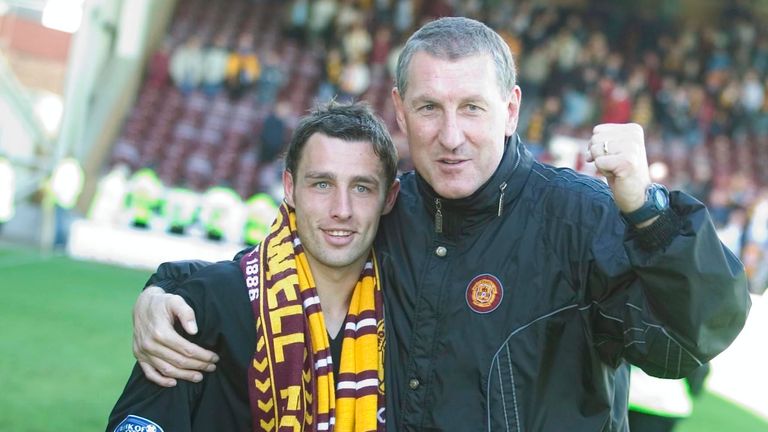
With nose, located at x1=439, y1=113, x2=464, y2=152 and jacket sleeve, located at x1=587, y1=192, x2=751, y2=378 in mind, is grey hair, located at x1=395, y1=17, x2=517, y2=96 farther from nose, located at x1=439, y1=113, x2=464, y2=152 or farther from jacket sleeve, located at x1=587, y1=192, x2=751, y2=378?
jacket sleeve, located at x1=587, y1=192, x2=751, y2=378

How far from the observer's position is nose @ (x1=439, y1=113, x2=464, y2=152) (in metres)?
2.52

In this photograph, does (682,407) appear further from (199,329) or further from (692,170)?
(692,170)

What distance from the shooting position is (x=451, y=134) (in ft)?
8.27

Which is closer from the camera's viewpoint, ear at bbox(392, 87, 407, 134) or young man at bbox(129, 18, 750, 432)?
young man at bbox(129, 18, 750, 432)

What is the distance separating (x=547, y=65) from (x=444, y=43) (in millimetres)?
14481

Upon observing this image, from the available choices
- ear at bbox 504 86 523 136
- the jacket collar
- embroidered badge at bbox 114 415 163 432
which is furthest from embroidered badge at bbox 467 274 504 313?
embroidered badge at bbox 114 415 163 432

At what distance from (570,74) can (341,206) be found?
14175 mm

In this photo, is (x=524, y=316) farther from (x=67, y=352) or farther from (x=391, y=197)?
(x=67, y=352)

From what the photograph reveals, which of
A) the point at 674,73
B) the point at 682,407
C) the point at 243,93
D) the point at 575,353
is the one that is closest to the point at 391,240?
the point at 575,353

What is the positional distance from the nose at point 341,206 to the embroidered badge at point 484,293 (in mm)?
434

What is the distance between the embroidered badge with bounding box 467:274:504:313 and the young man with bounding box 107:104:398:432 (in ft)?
0.96

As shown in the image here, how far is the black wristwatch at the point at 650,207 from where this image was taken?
7.13ft

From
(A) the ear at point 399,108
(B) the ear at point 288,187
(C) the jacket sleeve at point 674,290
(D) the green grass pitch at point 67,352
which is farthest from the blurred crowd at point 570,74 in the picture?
(C) the jacket sleeve at point 674,290

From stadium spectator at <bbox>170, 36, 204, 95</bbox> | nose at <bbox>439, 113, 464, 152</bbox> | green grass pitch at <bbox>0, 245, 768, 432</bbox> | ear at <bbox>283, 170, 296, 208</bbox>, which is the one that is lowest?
green grass pitch at <bbox>0, 245, 768, 432</bbox>
